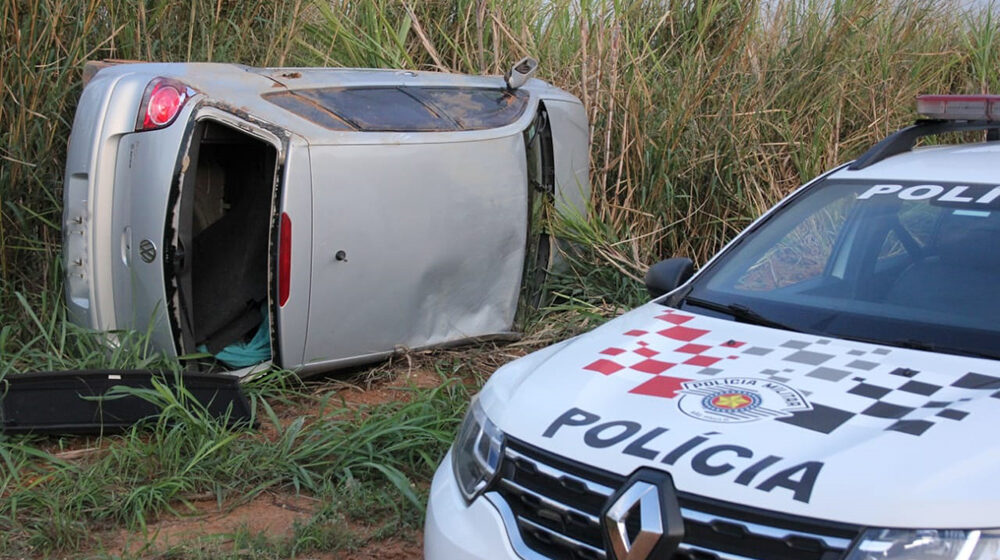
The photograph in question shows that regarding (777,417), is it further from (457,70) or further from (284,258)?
(457,70)

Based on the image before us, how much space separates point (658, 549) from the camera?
2.24 m

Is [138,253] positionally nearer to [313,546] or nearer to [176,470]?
[176,470]

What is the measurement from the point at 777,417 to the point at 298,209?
2.95 m

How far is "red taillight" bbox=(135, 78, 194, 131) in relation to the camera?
479 centimetres

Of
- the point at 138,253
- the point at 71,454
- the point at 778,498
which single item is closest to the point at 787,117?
the point at 138,253

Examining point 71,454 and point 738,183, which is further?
point 738,183

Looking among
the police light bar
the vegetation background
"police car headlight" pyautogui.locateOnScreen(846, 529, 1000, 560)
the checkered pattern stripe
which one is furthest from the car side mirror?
"police car headlight" pyautogui.locateOnScreen(846, 529, 1000, 560)

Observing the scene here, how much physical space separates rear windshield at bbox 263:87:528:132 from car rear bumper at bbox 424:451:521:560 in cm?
270

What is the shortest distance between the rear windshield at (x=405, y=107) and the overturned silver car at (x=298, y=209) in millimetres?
12

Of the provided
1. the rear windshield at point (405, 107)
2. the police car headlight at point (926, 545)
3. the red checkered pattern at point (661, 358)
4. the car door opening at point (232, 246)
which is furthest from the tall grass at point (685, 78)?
the police car headlight at point (926, 545)

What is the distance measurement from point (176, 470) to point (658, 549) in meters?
2.55

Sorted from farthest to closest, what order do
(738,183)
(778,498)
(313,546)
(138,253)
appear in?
(738,183), (138,253), (313,546), (778,498)

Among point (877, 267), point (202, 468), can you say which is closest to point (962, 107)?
point (877, 267)

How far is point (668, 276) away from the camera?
11.9 ft
